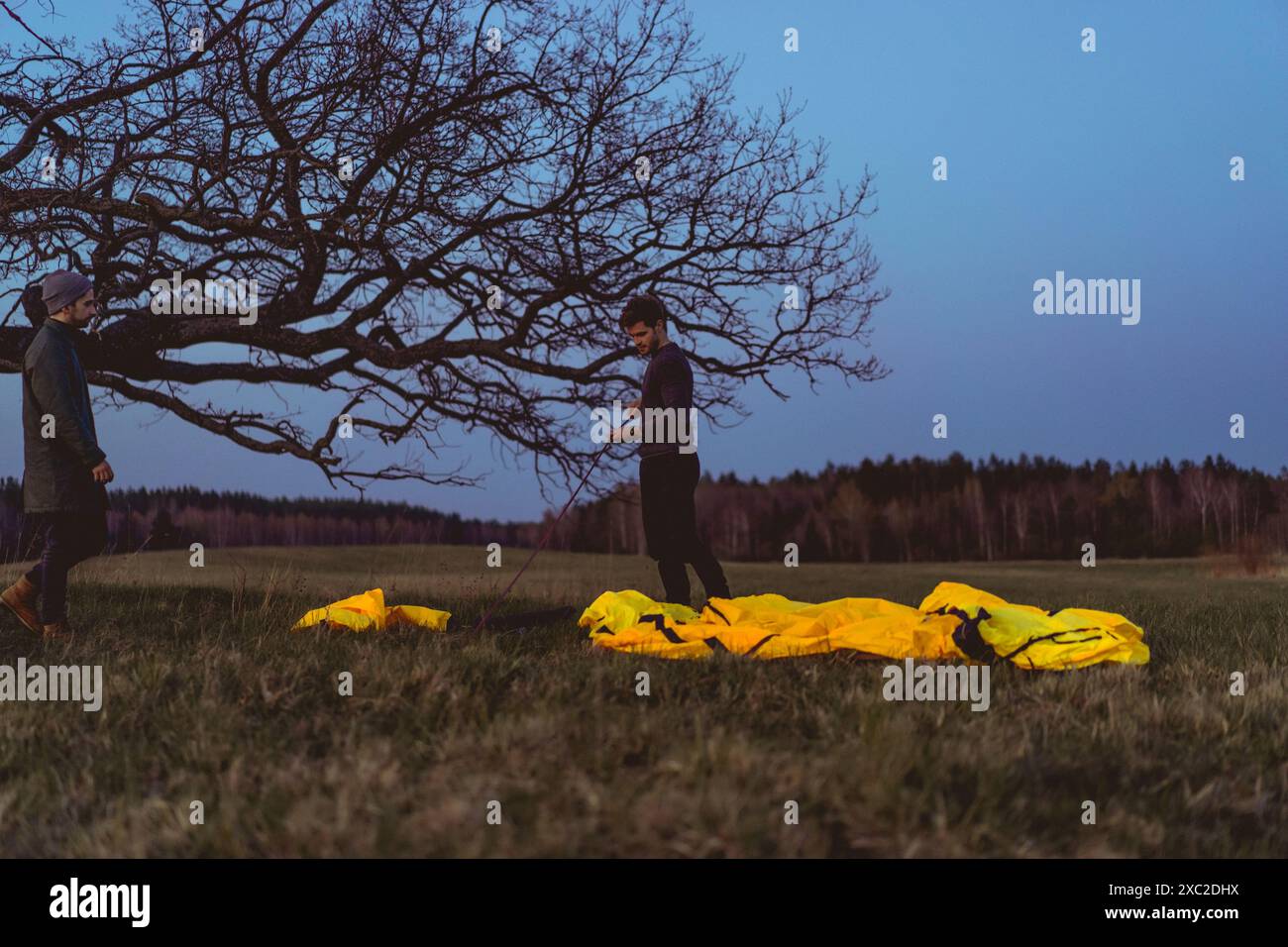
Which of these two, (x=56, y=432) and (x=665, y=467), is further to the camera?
(x=665, y=467)

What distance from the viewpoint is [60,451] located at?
7125 mm

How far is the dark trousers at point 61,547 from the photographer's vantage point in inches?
282

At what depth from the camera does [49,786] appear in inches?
164

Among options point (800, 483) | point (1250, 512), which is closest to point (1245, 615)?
point (1250, 512)

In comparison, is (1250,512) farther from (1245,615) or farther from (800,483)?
(800,483)

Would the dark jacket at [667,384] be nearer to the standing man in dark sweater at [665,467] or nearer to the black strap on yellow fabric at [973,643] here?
the standing man in dark sweater at [665,467]

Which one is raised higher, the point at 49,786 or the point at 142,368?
the point at 142,368

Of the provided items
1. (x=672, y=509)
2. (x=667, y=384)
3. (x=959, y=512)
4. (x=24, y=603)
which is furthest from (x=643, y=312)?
(x=959, y=512)

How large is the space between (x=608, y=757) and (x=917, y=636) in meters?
3.36

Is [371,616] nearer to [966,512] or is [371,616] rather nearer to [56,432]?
[56,432]

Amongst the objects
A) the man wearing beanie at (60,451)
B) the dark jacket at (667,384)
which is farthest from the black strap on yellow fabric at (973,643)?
the man wearing beanie at (60,451)

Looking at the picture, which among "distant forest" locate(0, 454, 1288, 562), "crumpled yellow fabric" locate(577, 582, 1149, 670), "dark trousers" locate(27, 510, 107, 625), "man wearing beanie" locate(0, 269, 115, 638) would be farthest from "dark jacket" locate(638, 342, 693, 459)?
"distant forest" locate(0, 454, 1288, 562)

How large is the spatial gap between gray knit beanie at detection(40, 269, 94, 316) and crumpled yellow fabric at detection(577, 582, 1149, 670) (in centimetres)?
485

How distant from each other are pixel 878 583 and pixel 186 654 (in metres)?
17.9
